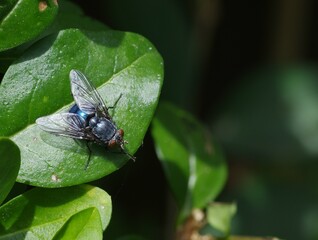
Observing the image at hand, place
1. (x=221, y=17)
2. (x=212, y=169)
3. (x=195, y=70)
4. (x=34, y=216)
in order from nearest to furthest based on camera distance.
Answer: (x=34, y=216) < (x=212, y=169) < (x=195, y=70) < (x=221, y=17)

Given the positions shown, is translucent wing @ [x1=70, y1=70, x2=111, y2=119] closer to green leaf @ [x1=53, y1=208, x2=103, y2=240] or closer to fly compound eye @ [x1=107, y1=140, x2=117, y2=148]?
fly compound eye @ [x1=107, y1=140, x2=117, y2=148]

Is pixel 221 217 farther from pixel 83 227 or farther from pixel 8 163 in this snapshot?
pixel 8 163

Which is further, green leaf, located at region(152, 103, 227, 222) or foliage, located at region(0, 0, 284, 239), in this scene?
green leaf, located at region(152, 103, 227, 222)

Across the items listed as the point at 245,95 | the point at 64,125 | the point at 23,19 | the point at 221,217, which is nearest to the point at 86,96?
the point at 64,125

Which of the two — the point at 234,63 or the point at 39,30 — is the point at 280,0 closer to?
the point at 234,63

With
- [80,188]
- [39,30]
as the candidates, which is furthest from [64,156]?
[39,30]

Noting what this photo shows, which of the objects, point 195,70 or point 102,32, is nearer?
point 102,32

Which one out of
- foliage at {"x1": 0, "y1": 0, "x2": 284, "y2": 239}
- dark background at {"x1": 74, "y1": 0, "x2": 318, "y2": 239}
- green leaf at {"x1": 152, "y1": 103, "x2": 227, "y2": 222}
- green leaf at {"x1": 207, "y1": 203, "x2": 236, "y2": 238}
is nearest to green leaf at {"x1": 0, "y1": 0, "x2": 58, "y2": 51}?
foliage at {"x1": 0, "y1": 0, "x2": 284, "y2": 239}
